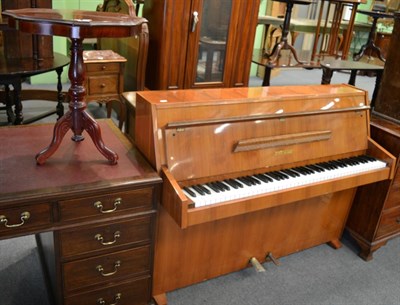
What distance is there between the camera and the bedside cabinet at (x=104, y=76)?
137 inches

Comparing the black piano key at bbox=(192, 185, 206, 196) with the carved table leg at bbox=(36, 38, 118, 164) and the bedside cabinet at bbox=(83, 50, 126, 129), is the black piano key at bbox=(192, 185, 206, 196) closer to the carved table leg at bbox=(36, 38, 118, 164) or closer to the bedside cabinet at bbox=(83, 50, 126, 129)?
the carved table leg at bbox=(36, 38, 118, 164)

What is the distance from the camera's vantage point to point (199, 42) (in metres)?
→ 3.04

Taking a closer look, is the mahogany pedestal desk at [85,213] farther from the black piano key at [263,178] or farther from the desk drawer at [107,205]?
the black piano key at [263,178]

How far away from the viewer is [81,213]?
1.53m

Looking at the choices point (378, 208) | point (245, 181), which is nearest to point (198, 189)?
point (245, 181)

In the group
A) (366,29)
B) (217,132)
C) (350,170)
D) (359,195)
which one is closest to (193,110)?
A: (217,132)

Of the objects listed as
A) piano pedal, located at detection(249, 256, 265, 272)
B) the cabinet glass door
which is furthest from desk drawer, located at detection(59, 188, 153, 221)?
the cabinet glass door

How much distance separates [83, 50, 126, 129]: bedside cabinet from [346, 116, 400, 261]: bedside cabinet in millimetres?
2085

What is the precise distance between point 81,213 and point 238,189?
Answer: 2.20ft

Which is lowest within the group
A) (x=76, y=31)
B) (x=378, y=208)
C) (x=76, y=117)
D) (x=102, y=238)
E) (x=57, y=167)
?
(x=378, y=208)

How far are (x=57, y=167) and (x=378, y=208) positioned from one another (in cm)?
186

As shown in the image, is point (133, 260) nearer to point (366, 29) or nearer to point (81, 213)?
point (81, 213)

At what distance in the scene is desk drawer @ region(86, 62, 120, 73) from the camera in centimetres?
344

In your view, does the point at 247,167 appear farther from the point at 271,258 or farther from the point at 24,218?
the point at 24,218
